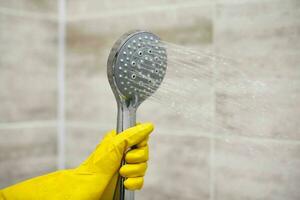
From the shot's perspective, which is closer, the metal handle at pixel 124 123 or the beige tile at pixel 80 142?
the metal handle at pixel 124 123

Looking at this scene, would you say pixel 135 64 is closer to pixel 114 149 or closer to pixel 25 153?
pixel 114 149

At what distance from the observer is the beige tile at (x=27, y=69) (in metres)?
0.91

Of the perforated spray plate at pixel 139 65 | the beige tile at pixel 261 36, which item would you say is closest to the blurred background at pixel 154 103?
the beige tile at pixel 261 36

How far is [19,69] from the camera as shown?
0.94 m

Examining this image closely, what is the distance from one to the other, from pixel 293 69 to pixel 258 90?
8 centimetres

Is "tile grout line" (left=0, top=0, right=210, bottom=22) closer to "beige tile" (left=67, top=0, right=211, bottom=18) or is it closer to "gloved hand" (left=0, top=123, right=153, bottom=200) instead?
"beige tile" (left=67, top=0, right=211, bottom=18)

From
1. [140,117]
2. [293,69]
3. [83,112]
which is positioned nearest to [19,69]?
[83,112]

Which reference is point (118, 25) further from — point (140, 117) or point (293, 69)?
point (293, 69)

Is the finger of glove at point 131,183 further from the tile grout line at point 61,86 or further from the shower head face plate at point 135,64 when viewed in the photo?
the tile grout line at point 61,86

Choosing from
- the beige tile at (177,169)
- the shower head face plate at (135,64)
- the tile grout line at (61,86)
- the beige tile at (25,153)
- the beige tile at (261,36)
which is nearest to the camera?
the shower head face plate at (135,64)

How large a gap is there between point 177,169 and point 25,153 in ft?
1.36

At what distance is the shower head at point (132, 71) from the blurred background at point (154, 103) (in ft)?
0.69

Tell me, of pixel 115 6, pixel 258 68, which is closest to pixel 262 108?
pixel 258 68

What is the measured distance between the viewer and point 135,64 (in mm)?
592
